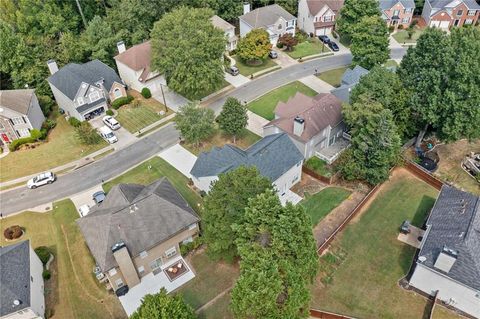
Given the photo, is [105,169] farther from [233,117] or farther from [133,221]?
[233,117]

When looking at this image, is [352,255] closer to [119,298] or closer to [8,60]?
[119,298]

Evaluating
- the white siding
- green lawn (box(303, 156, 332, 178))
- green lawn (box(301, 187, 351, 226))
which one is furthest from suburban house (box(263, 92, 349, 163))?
the white siding

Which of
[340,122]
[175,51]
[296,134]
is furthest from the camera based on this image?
[175,51]

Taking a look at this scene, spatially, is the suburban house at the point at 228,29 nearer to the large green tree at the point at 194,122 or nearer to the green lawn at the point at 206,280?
the large green tree at the point at 194,122

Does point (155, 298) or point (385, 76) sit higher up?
point (385, 76)

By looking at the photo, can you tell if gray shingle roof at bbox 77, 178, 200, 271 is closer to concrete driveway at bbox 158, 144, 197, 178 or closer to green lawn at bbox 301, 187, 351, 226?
concrete driveway at bbox 158, 144, 197, 178

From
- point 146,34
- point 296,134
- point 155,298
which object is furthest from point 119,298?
point 146,34
